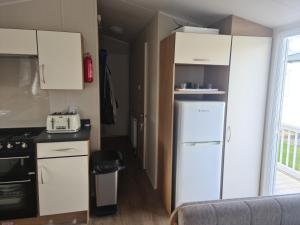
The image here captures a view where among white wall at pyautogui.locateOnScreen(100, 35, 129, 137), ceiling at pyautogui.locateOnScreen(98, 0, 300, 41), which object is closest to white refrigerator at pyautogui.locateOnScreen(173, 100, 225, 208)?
ceiling at pyautogui.locateOnScreen(98, 0, 300, 41)

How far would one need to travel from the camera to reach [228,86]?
2.43 meters

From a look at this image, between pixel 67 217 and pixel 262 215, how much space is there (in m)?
1.95

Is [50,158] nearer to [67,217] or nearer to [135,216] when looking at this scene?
[67,217]

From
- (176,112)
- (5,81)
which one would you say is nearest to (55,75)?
(5,81)

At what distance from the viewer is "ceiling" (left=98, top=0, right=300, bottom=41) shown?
6.59 feet

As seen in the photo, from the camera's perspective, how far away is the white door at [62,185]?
217 centimetres

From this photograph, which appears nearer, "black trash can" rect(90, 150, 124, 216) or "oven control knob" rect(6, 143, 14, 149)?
"oven control knob" rect(6, 143, 14, 149)

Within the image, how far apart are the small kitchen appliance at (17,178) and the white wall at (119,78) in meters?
3.26

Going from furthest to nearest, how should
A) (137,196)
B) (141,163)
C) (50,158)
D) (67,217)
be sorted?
1. (141,163)
2. (137,196)
3. (67,217)
4. (50,158)

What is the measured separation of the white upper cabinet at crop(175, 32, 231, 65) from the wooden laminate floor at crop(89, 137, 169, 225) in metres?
1.77

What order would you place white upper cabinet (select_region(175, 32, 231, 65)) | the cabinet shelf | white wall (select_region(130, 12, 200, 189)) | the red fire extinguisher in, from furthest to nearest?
white wall (select_region(130, 12, 200, 189))
the red fire extinguisher
the cabinet shelf
white upper cabinet (select_region(175, 32, 231, 65))

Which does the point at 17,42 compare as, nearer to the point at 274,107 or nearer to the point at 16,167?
the point at 16,167

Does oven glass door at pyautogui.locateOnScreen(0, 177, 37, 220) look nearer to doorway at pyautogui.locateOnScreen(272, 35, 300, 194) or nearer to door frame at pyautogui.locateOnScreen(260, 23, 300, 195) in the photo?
door frame at pyautogui.locateOnScreen(260, 23, 300, 195)

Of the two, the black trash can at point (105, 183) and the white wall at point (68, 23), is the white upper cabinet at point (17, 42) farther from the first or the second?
the black trash can at point (105, 183)
